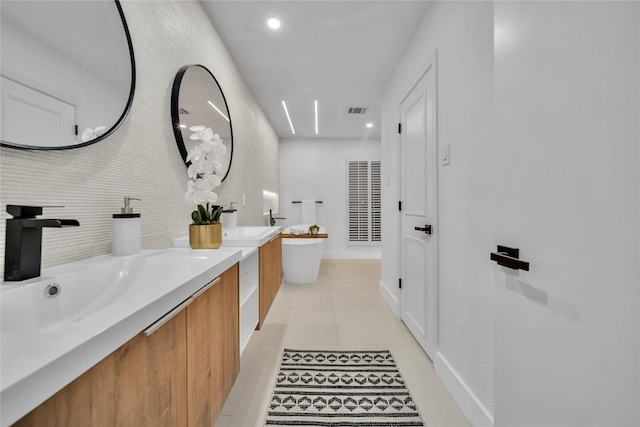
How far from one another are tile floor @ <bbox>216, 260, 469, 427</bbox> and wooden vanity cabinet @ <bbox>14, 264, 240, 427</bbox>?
40cm

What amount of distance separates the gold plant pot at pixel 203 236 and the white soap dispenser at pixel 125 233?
28 centimetres

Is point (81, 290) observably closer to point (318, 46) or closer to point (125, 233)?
point (125, 233)

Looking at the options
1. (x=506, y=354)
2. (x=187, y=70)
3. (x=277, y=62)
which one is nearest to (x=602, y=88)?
(x=506, y=354)

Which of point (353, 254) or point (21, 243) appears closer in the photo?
point (21, 243)

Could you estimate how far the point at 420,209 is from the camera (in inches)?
79.9

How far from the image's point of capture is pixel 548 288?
2.26 feet

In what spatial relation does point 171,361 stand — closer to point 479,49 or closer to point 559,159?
point 559,159

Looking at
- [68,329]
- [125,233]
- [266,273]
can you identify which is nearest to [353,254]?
[266,273]

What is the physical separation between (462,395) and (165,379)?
1389mm

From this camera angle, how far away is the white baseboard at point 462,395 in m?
1.20

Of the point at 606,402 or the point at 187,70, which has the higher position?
the point at 187,70

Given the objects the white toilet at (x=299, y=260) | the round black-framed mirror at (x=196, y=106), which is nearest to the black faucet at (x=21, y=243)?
the round black-framed mirror at (x=196, y=106)

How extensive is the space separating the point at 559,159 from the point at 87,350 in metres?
1.01

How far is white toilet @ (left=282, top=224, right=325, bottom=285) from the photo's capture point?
11.5 feet
